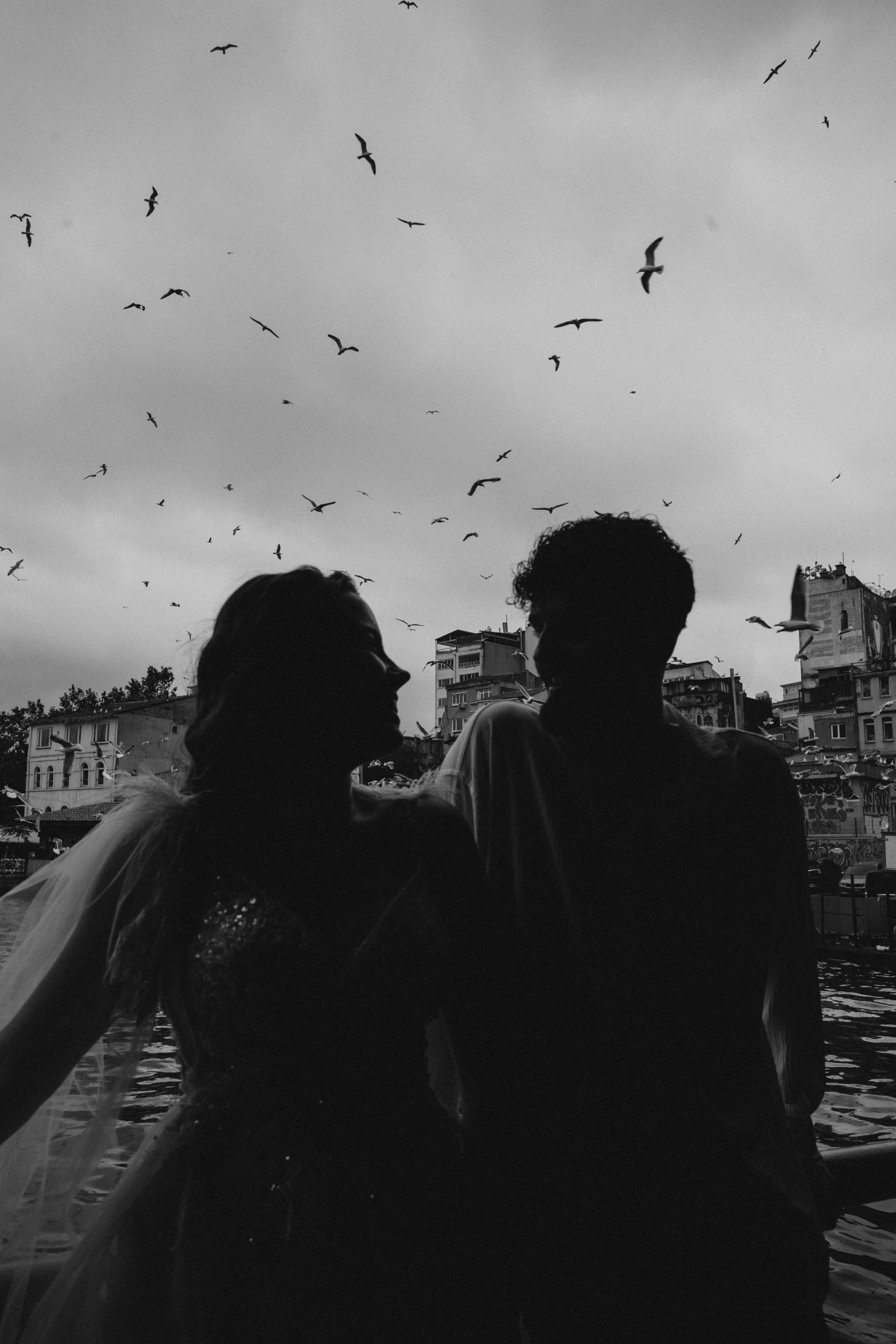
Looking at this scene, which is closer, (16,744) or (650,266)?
(650,266)

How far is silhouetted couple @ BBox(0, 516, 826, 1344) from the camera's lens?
50.9 inches

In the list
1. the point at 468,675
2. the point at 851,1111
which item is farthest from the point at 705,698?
the point at 851,1111

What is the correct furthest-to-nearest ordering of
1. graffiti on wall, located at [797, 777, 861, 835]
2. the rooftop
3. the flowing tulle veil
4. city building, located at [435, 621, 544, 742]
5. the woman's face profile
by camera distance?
city building, located at [435, 621, 544, 742], the rooftop, graffiti on wall, located at [797, 777, 861, 835], the woman's face profile, the flowing tulle veil

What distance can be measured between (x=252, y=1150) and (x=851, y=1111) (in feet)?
26.3

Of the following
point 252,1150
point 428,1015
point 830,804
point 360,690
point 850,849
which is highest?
point 830,804

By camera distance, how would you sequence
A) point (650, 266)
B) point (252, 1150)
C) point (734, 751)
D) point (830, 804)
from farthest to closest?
point (830, 804) < point (650, 266) < point (734, 751) < point (252, 1150)

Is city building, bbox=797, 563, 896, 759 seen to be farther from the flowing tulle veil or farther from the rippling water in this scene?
the flowing tulle veil

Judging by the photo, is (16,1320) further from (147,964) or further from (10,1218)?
(147,964)

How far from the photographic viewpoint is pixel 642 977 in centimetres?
145

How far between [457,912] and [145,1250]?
65 centimetres

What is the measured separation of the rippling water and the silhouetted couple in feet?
0.63

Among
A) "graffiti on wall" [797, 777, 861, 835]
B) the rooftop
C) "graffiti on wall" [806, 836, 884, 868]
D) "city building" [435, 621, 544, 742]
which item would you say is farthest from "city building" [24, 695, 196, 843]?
"graffiti on wall" [806, 836, 884, 868]

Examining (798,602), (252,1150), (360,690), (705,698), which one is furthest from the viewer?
(705,698)

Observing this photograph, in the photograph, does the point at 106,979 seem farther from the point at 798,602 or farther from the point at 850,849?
the point at 850,849
